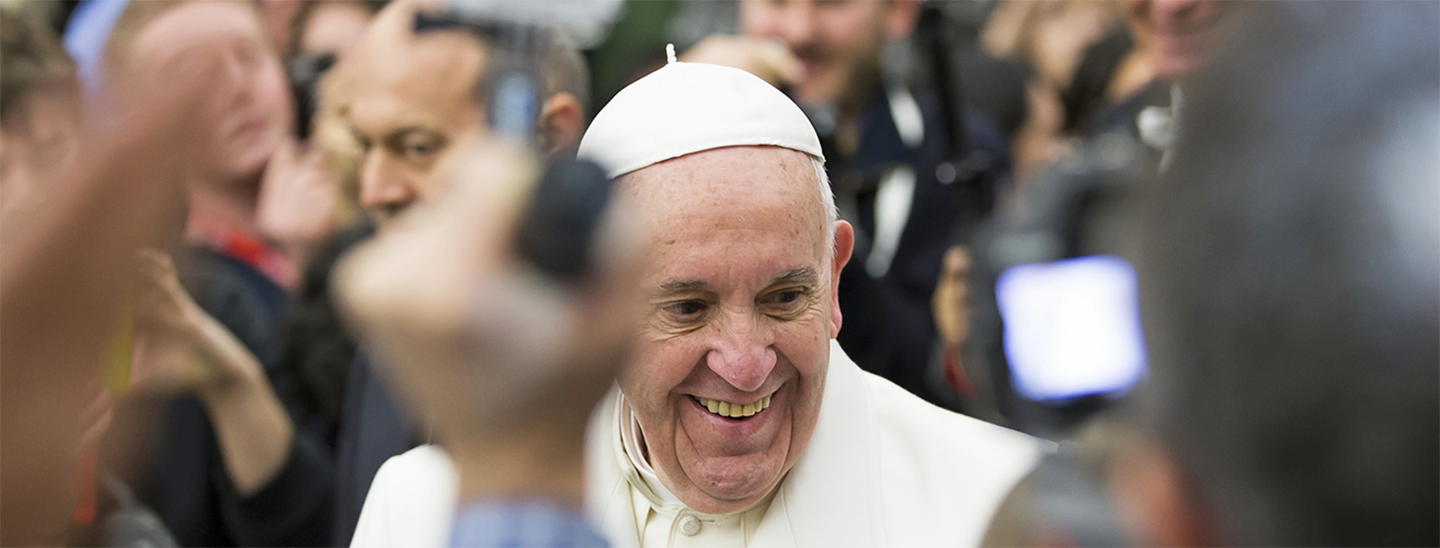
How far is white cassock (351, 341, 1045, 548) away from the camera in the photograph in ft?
9.34

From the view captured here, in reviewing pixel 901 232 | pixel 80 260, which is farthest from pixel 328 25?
pixel 80 260

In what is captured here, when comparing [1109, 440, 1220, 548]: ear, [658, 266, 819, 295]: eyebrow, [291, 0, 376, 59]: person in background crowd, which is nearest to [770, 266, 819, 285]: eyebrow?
[658, 266, 819, 295]: eyebrow

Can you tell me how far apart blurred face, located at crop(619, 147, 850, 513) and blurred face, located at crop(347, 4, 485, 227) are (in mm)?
1335

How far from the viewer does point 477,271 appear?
0.91 meters

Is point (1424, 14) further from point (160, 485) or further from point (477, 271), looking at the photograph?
point (160, 485)

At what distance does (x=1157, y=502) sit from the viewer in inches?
33.3

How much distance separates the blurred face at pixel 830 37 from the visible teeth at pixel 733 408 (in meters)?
2.10

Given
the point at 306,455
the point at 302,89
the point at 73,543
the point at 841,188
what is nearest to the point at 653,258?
the point at 73,543

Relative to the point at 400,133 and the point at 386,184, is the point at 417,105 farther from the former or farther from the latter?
the point at 386,184

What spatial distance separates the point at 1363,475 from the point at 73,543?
6.30 feet

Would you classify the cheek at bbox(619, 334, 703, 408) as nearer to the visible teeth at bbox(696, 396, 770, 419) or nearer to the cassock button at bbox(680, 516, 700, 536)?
the visible teeth at bbox(696, 396, 770, 419)

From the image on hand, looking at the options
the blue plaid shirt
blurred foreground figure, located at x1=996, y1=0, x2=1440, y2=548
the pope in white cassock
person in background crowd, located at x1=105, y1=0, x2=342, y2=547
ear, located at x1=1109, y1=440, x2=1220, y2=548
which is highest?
blurred foreground figure, located at x1=996, y1=0, x2=1440, y2=548

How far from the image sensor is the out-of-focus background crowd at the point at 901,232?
0.75m

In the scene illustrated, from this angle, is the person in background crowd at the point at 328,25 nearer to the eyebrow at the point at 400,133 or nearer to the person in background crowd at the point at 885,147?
the eyebrow at the point at 400,133
